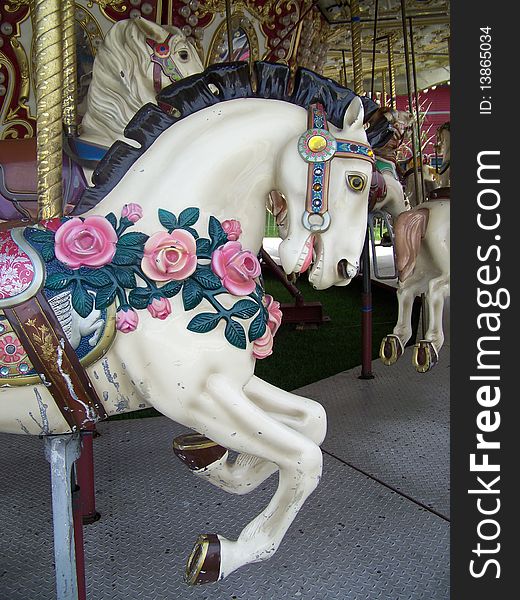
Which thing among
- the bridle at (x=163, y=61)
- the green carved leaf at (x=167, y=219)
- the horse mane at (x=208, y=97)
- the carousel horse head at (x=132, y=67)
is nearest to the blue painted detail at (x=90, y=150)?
the carousel horse head at (x=132, y=67)

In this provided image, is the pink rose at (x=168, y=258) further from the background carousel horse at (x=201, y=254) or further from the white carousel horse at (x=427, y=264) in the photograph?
the white carousel horse at (x=427, y=264)

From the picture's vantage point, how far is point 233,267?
1.29 meters

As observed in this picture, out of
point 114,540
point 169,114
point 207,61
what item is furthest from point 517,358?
point 207,61

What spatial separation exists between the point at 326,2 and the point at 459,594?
4.54m

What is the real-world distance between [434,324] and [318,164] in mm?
1914

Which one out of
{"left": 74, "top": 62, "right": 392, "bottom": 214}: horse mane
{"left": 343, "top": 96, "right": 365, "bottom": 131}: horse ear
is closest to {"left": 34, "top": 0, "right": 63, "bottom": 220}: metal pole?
{"left": 74, "top": 62, "right": 392, "bottom": 214}: horse mane

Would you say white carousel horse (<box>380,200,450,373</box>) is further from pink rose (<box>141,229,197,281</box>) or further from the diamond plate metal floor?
pink rose (<box>141,229,197,281</box>)

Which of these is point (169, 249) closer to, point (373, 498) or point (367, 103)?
point (367, 103)

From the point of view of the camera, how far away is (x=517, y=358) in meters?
0.92

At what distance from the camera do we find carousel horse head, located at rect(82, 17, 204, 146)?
8.86 feet

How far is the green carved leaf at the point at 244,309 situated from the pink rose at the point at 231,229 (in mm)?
129

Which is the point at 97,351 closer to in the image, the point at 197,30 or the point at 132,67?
the point at 132,67

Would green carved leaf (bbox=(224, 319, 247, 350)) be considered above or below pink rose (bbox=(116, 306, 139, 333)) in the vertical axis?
below

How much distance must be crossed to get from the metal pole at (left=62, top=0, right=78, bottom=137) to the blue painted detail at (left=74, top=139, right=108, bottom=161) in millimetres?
641
